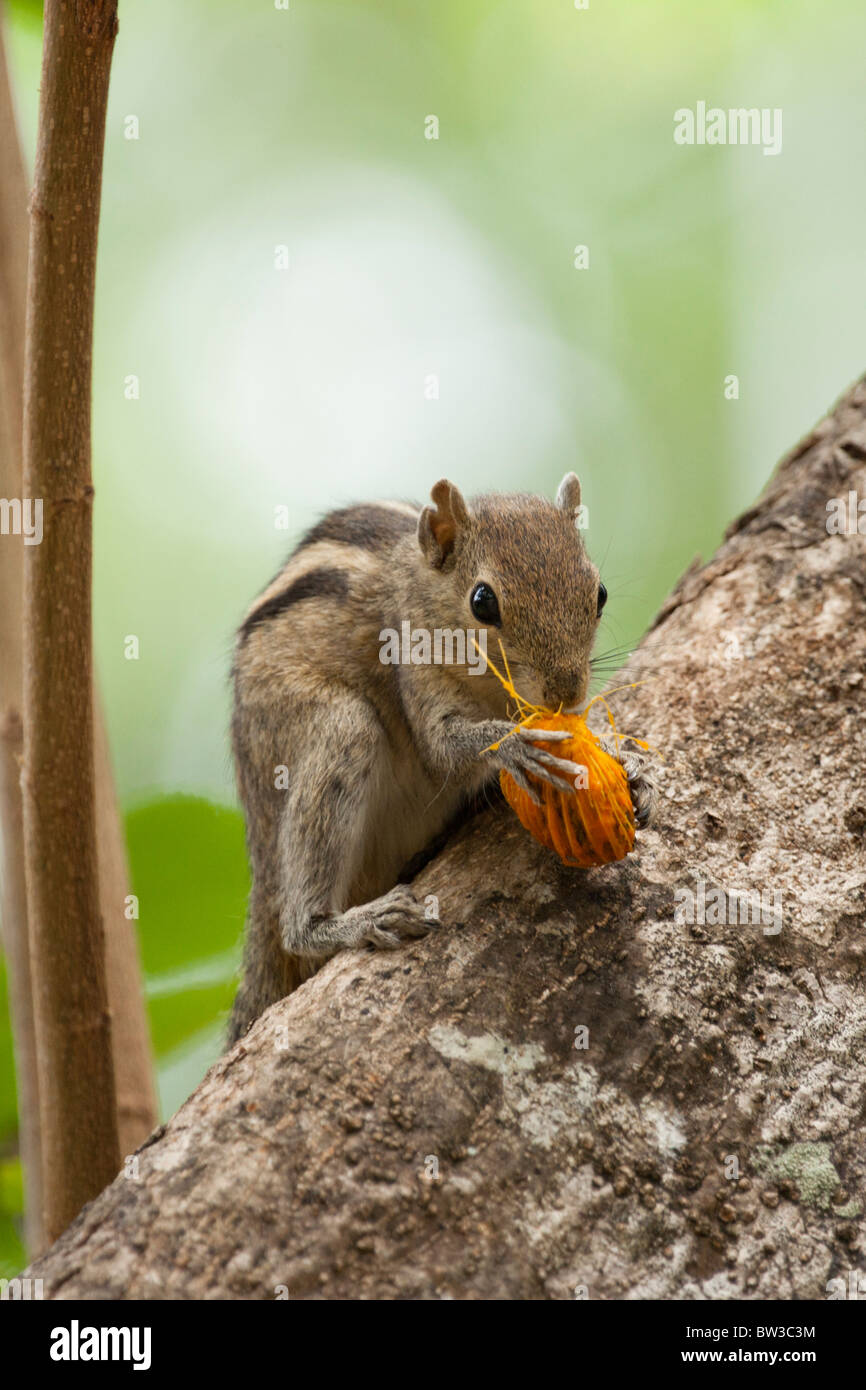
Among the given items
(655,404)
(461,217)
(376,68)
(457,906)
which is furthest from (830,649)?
(376,68)

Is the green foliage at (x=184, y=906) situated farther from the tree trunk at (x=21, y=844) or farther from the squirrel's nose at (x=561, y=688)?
Answer: the squirrel's nose at (x=561, y=688)

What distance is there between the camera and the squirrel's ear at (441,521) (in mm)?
3158

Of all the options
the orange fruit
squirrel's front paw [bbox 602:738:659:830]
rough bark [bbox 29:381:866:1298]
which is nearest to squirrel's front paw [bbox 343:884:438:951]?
rough bark [bbox 29:381:866:1298]

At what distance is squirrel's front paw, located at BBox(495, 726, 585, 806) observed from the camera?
2.46m

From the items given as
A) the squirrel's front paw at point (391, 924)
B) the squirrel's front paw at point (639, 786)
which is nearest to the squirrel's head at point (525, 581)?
the squirrel's front paw at point (639, 786)

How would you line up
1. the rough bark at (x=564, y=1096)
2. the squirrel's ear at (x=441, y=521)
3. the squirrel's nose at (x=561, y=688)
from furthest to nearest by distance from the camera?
the squirrel's ear at (x=441, y=521) < the squirrel's nose at (x=561, y=688) < the rough bark at (x=564, y=1096)

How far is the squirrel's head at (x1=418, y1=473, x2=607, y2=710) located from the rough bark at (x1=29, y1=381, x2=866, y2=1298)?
365mm

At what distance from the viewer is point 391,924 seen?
8.21 ft

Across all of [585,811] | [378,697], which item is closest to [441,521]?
[378,697]

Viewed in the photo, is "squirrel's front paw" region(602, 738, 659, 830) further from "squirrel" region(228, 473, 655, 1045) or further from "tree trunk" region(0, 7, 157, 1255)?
"tree trunk" region(0, 7, 157, 1255)

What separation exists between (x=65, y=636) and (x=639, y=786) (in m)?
1.27

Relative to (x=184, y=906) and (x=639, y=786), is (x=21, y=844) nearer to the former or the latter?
(x=184, y=906)

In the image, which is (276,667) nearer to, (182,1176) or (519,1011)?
(519,1011)

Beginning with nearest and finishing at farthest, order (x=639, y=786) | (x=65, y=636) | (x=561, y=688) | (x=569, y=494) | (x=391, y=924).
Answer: (x=65, y=636), (x=391, y=924), (x=639, y=786), (x=561, y=688), (x=569, y=494)
